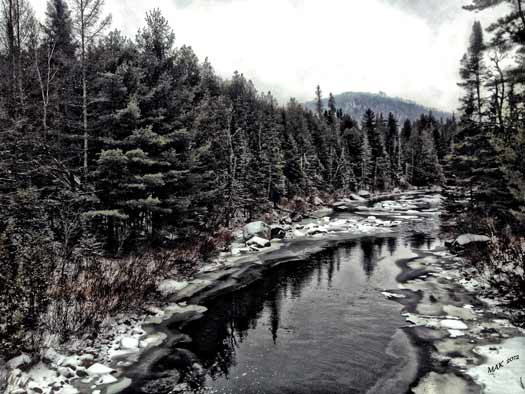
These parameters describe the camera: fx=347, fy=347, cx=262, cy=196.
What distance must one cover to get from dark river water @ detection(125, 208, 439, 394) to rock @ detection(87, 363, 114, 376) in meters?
2.21

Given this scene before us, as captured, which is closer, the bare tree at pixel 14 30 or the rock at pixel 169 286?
the rock at pixel 169 286

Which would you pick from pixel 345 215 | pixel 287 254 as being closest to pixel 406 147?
pixel 345 215

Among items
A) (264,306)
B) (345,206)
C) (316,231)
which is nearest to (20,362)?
(264,306)

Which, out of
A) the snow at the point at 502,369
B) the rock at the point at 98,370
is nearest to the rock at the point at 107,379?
the rock at the point at 98,370

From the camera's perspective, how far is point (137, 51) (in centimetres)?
2016

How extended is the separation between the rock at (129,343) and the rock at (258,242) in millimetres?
15217

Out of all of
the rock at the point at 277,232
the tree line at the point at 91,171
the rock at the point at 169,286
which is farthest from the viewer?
the rock at the point at 277,232

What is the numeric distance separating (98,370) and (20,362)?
177cm

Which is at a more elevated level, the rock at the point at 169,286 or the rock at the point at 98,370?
the rock at the point at 169,286

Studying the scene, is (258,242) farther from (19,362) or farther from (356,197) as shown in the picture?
(356,197)

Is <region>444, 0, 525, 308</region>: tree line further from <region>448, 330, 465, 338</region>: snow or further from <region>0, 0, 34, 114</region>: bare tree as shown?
<region>0, 0, 34, 114</region>: bare tree

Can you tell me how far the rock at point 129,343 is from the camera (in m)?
10.4

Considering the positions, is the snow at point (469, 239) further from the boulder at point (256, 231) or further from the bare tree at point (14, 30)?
the bare tree at point (14, 30)

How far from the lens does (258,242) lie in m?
25.9
